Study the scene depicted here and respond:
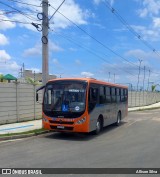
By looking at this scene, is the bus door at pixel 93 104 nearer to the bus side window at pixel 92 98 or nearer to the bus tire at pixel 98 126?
the bus side window at pixel 92 98

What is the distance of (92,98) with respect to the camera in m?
15.3

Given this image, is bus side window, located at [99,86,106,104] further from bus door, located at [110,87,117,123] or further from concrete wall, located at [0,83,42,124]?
concrete wall, located at [0,83,42,124]

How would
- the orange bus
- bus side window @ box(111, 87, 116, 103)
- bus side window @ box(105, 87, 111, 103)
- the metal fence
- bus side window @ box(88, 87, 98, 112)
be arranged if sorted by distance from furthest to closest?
bus side window @ box(111, 87, 116, 103) < the metal fence < bus side window @ box(105, 87, 111, 103) < bus side window @ box(88, 87, 98, 112) < the orange bus

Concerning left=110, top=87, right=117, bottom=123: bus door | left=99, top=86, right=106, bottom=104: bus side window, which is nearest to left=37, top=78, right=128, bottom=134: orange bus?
left=99, top=86, right=106, bottom=104: bus side window

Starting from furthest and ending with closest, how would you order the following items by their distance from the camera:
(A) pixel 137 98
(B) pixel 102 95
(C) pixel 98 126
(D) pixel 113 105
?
(A) pixel 137 98 < (D) pixel 113 105 < (B) pixel 102 95 < (C) pixel 98 126

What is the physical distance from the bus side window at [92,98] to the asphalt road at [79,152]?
4.74 ft

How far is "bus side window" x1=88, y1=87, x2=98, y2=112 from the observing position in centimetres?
1492

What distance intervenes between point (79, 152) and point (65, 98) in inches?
162

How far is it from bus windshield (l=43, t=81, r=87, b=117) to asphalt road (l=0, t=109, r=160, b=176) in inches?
48.1

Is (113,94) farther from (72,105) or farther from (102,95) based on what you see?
(72,105)

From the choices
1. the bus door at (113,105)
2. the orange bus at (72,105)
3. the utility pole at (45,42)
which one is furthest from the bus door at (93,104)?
the bus door at (113,105)

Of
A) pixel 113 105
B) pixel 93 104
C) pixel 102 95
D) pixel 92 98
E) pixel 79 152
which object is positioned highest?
pixel 102 95

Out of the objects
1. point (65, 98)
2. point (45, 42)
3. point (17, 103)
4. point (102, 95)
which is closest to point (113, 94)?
point (102, 95)

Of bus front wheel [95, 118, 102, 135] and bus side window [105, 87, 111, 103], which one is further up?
bus side window [105, 87, 111, 103]
